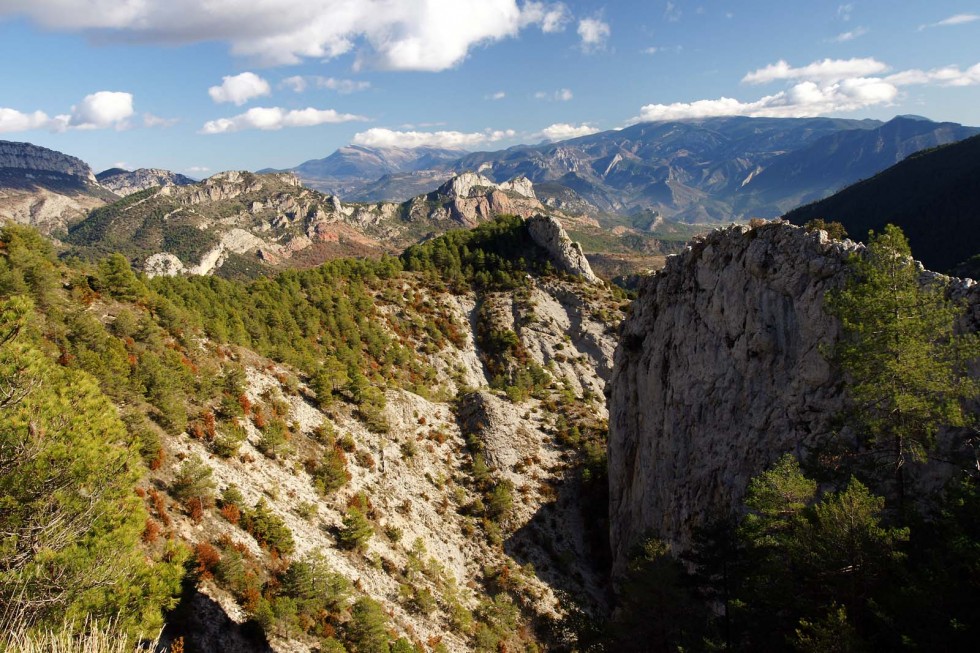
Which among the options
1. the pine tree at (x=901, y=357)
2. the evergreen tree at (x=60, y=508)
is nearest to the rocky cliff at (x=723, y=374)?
the pine tree at (x=901, y=357)

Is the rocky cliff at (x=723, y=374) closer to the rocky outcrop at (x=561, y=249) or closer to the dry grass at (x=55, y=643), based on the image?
the dry grass at (x=55, y=643)

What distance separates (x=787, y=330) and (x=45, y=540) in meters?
33.0

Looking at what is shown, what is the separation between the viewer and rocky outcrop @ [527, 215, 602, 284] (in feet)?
265

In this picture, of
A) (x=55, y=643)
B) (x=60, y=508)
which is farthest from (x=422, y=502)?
(x=55, y=643)

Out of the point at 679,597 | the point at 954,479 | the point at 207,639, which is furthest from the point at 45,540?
Result: the point at 954,479

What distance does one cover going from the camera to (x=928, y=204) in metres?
144

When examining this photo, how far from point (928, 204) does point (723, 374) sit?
165642 millimetres

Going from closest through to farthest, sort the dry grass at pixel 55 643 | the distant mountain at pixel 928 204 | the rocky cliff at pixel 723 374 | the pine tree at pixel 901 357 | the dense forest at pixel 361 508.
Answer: the dry grass at pixel 55 643, the dense forest at pixel 361 508, the pine tree at pixel 901 357, the rocky cliff at pixel 723 374, the distant mountain at pixel 928 204

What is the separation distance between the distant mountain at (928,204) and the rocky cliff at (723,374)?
388 ft

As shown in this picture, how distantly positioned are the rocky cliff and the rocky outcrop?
129 feet

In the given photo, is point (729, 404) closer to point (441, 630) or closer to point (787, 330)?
point (787, 330)

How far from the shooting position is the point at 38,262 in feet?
101

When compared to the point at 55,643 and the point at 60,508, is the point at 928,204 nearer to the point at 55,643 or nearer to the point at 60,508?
the point at 60,508

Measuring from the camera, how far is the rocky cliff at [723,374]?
Answer: 1021 inches
